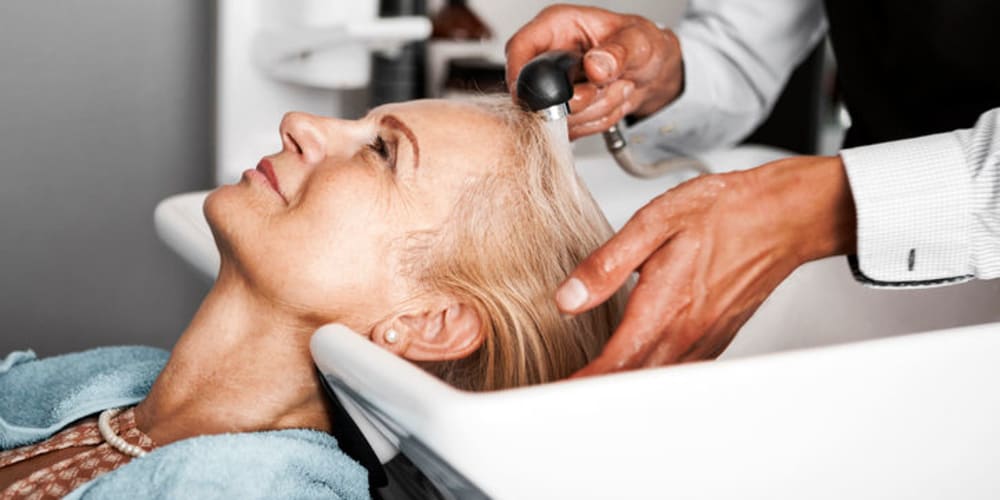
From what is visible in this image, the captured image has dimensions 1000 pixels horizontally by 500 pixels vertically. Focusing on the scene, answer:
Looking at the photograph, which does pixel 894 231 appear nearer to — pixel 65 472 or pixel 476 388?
pixel 476 388

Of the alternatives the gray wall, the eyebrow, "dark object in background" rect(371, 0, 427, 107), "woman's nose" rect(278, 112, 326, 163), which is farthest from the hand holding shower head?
the gray wall

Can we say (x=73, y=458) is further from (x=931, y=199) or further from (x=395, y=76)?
(x=395, y=76)

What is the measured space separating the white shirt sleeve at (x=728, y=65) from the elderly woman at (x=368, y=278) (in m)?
0.52

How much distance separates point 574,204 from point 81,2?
1207 mm

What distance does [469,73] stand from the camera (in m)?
2.77

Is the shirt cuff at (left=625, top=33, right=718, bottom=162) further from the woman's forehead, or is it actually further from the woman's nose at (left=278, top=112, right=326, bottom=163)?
the woman's nose at (left=278, top=112, right=326, bottom=163)

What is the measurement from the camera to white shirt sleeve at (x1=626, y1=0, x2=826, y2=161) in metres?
1.63

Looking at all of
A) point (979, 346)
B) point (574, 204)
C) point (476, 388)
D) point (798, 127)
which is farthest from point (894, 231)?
point (798, 127)

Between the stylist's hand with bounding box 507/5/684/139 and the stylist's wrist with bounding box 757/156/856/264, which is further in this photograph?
the stylist's hand with bounding box 507/5/684/139

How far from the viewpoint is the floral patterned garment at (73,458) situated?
105 centimetres

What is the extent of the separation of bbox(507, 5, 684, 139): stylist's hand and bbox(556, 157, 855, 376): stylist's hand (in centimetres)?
37

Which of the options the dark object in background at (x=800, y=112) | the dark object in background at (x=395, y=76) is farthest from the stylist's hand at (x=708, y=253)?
the dark object in background at (x=800, y=112)

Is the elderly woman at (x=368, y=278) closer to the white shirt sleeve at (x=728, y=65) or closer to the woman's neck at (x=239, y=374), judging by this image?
the woman's neck at (x=239, y=374)

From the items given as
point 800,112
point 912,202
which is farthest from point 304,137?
point 800,112
